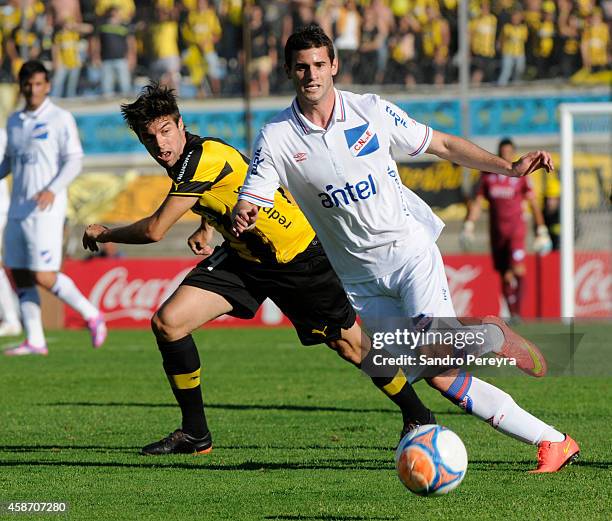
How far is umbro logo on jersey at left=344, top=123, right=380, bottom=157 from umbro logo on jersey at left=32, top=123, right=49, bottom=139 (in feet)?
22.4

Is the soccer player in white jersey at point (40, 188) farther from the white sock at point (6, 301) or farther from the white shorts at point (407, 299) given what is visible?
the white shorts at point (407, 299)

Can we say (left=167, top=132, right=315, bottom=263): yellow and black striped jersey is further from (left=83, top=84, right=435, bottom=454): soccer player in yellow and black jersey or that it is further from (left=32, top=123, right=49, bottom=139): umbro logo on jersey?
(left=32, top=123, right=49, bottom=139): umbro logo on jersey

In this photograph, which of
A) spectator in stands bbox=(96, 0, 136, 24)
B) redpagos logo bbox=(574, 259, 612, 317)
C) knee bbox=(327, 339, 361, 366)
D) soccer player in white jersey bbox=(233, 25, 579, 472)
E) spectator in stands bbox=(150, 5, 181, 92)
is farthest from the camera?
spectator in stands bbox=(96, 0, 136, 24)

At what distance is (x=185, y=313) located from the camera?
6.99m

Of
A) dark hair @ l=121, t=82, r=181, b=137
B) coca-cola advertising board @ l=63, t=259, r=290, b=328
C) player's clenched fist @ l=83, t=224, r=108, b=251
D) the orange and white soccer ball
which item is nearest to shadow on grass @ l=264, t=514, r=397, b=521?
the orange and white soccer ball

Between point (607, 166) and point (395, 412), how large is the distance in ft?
43.3

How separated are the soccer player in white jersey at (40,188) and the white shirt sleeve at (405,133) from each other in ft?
21.0

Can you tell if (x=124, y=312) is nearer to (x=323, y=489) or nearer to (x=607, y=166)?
(x=607, y=166)

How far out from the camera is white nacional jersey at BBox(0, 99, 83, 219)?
473 inches

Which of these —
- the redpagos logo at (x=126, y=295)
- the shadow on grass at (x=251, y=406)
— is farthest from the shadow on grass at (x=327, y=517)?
the redpagos logo at (x=126, y=295)

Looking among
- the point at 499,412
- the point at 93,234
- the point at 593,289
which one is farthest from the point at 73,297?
the point at 593,289

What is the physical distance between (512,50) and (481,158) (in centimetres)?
1813

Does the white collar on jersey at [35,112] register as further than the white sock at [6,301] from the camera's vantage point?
No

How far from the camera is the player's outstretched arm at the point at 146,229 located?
6508 millimetres
